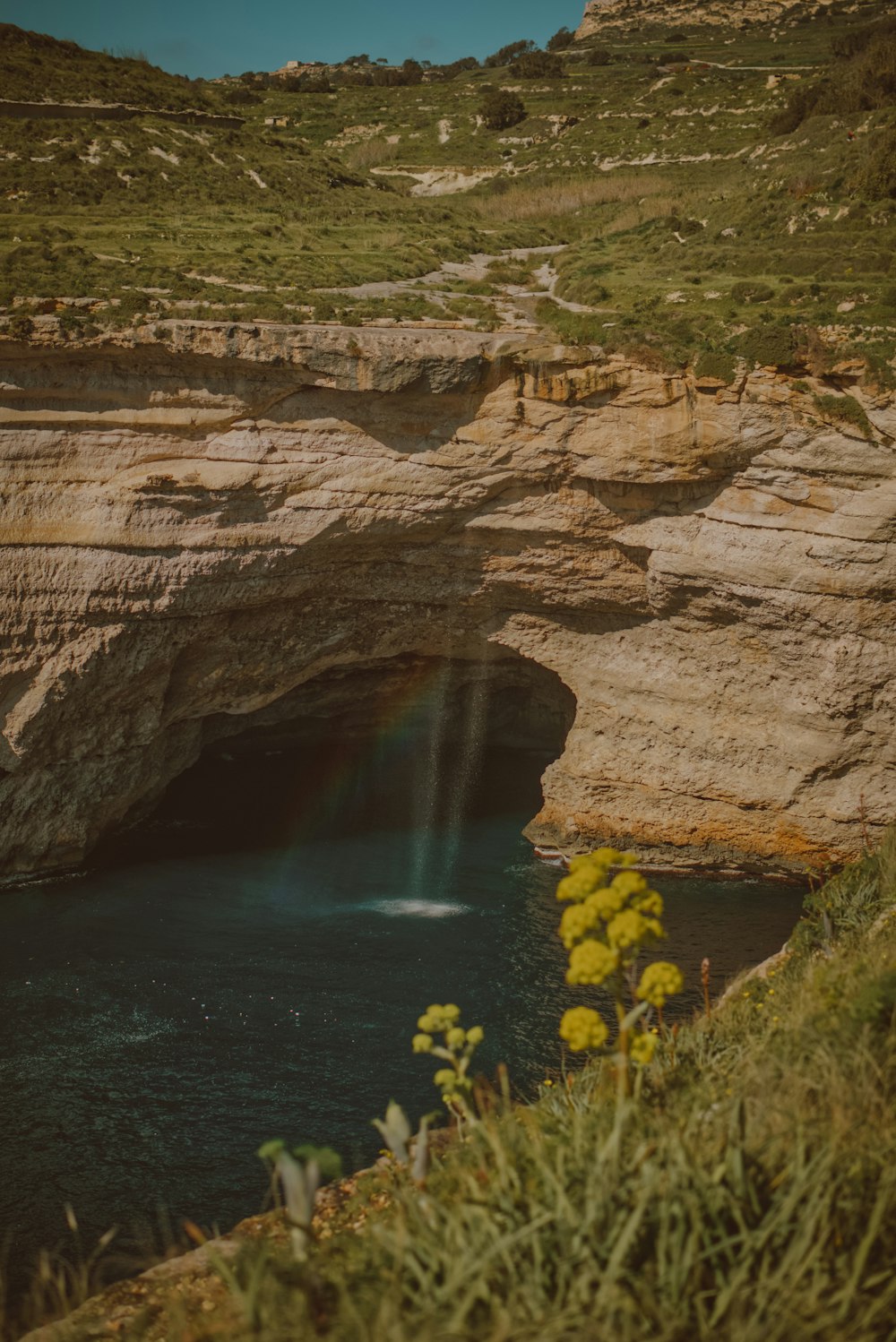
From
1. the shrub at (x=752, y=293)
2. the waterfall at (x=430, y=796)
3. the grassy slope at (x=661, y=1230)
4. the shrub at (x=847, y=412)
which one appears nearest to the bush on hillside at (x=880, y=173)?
the shrub at (x=752, y=293)

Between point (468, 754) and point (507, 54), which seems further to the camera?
point (507, 54)

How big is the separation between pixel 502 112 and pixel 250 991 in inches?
1763

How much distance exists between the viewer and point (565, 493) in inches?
807

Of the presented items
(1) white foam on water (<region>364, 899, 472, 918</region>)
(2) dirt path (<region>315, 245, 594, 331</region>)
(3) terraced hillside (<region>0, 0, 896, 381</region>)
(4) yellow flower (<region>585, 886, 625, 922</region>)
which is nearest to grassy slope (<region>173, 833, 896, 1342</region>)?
(4) yellow flower (<region>585, 886, 625, 922</region>)

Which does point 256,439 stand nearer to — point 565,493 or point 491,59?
point 565,493

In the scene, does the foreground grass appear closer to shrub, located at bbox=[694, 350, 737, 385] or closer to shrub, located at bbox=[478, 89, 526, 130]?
shrub, located at bbox=[694, 350, 737, 385]

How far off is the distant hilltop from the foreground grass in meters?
71.5

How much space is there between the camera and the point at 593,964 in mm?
6055

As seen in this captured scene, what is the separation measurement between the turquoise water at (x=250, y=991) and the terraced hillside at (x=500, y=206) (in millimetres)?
11123

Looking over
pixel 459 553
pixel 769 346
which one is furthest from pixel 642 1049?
pixel 459 553

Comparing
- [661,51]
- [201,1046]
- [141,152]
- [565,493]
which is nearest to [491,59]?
[661,51]

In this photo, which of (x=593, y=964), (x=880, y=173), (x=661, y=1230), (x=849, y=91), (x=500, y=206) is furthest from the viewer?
(x=500, y=206)

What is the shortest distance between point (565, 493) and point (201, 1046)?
12.4m

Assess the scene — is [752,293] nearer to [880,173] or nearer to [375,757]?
[880,173]
